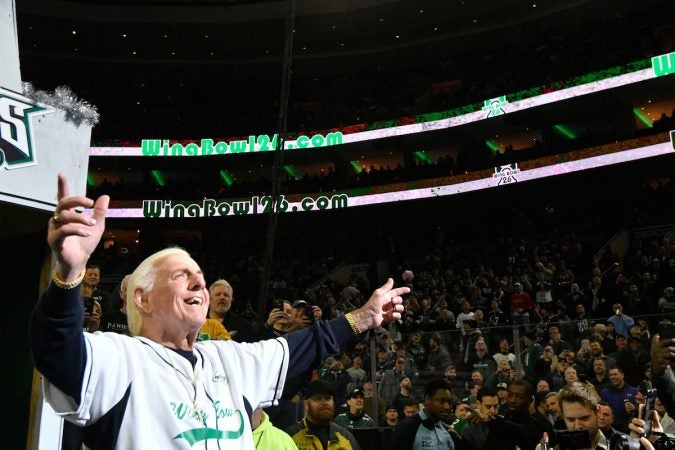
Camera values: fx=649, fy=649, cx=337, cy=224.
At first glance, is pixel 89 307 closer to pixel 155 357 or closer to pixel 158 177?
pixel 155 357

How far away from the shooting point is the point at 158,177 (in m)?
29.2

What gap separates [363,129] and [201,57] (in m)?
8.29

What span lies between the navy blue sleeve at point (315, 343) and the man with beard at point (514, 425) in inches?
131

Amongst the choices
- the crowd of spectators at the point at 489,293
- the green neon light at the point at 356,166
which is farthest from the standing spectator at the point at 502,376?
the green neon light at the point at 356,166

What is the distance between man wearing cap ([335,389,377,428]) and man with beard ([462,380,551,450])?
1.64 meters

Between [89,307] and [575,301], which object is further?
[575,301]

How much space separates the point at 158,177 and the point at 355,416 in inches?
948

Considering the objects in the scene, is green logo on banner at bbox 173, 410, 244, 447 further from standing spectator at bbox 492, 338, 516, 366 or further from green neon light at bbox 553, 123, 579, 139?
green neon light at bbox 553, 123, 579, 139

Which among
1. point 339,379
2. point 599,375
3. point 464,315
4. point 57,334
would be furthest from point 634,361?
point 464,315

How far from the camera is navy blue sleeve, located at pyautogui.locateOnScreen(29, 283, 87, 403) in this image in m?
1.58

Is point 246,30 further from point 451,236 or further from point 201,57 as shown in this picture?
point 451,236

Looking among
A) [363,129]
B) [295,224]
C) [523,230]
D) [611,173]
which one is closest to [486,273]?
[523,230]

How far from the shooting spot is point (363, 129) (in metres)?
23.6

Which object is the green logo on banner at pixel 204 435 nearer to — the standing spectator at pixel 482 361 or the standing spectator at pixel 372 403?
the standing spectator at pixel 482 361
